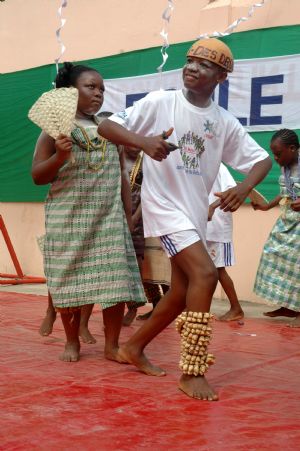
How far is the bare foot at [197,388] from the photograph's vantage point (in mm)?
3188

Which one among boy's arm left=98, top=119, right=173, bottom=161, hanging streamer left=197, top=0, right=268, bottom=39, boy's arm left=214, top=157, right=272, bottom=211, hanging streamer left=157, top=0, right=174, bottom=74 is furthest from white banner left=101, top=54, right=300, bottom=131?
boy's arm left=98, top=119, right=173, bottom=161

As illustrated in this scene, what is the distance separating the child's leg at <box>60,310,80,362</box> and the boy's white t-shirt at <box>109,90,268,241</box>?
0.93 metres

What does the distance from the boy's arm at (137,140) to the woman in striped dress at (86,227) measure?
25.2 inches

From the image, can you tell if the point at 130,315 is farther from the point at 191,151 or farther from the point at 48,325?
the point at 191,151

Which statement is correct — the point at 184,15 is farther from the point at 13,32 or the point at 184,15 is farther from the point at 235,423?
the point at 235,423

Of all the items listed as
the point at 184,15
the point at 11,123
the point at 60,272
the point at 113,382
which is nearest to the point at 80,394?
the point at 113,382

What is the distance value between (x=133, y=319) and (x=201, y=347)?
2439mm

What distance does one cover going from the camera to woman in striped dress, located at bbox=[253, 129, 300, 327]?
5.83m

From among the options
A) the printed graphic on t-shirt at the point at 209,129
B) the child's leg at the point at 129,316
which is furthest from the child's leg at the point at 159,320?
the child's leg at the point at 129,316

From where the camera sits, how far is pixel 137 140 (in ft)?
10.4

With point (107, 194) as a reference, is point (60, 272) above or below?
below

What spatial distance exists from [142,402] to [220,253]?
9.44 ft

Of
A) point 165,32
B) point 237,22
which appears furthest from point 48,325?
point 165,32

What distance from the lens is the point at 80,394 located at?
3.22 metres
